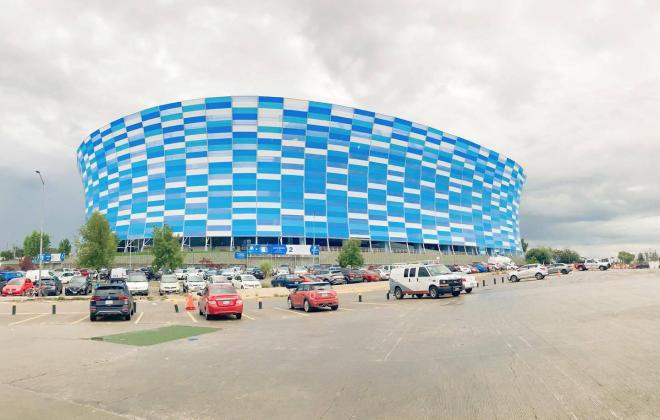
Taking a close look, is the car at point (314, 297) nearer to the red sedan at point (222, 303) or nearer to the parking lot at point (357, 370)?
the red sedan at point (222, 303)

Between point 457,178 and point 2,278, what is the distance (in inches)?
3724

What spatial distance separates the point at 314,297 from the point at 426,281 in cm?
892

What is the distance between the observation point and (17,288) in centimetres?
3812

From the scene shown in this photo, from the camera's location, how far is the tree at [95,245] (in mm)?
57969

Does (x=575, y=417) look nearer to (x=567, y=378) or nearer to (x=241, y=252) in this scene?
(x=567, y=378)

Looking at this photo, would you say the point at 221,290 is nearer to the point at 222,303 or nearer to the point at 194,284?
the point at 222,303

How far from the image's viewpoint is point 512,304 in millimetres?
23938

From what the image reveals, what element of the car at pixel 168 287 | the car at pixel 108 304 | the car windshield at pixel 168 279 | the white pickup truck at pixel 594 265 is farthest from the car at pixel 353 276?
the white pickup truck at pixel 594 265

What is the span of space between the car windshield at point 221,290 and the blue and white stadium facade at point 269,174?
207ft

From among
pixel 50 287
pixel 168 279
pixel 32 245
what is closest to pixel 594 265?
pixel 168 279

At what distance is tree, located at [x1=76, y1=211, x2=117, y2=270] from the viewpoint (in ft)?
190

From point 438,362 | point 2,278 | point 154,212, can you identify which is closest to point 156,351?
point 438,362

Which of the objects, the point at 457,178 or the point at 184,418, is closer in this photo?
the point at 184,418

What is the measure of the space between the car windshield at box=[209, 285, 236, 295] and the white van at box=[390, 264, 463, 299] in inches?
512
